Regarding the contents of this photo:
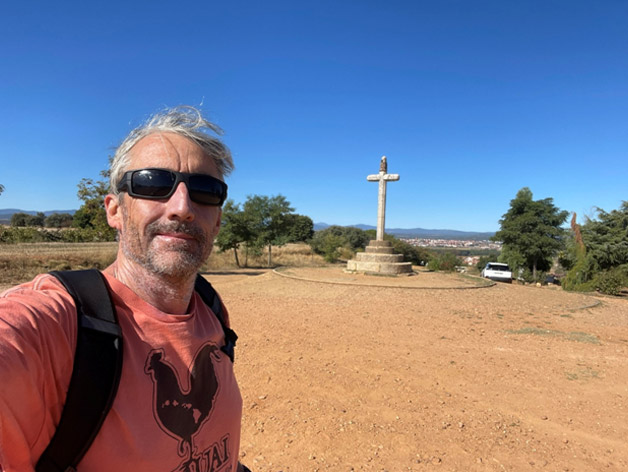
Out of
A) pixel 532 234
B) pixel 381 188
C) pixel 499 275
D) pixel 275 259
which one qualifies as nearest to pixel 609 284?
pixel 499 275

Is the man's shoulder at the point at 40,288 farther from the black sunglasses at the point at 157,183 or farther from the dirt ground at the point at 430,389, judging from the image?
the dirt ground at the point at 430,389

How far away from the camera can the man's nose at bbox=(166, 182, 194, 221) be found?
119 centimetres

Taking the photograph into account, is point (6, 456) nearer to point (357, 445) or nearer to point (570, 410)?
point (357, 445)

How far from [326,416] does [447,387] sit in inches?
68.4

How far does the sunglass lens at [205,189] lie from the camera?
127 cm

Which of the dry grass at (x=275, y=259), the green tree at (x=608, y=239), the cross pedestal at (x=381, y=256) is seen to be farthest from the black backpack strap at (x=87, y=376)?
the green tree at (x=608, y=239)

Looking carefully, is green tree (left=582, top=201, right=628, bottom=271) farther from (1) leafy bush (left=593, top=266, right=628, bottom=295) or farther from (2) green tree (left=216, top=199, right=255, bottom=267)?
(2) green tree (left=216, top=199, right=255, bottom=267)

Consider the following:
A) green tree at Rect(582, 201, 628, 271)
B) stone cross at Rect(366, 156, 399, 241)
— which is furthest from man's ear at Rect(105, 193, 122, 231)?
green tree at Rect(582, 201, 628, 271)

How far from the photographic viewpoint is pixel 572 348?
233 inches

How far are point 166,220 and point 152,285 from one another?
230mm

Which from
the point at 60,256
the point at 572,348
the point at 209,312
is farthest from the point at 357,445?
the point at 60,256

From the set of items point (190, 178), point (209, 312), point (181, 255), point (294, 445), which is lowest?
point (294, 445)

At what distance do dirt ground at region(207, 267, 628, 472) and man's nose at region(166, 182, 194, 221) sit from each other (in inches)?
102

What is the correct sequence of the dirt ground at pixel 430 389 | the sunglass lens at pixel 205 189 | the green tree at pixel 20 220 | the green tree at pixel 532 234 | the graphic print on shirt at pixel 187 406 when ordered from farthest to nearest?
the green tree at pixel 20 220
the green tree at pixel 532 234
the dirt ground at pixel 430 389
the sunglass lens at pixel 205 189
the graphic print on shirt at pixel 187 406
